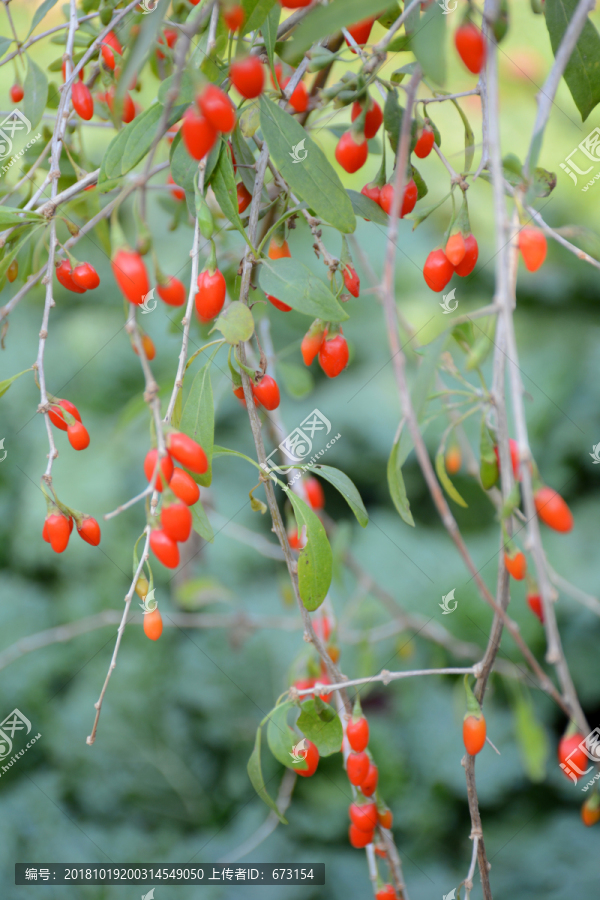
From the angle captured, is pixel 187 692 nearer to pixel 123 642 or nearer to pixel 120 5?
pixel 123 642

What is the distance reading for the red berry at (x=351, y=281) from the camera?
1.65 ft

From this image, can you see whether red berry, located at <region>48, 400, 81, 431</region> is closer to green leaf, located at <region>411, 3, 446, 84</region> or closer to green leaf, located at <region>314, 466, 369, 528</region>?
green leaf, located at <region>314, 466, 369, 528</region>

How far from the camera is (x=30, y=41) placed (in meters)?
0.60

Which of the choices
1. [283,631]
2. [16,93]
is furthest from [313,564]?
[283,631]

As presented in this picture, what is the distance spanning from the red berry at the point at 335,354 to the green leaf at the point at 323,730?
0.28m

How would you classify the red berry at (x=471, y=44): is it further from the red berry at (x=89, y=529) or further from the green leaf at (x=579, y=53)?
the red berry at (x=89, y=529)

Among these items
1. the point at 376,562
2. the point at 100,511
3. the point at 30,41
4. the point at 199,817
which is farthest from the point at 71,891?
the point at 30,41

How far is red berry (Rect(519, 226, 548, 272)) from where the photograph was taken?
432 mm

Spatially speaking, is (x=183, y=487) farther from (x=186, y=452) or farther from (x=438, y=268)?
(x=438, y=268)

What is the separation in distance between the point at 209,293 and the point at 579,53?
331 mm

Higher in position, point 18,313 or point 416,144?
point 416,144

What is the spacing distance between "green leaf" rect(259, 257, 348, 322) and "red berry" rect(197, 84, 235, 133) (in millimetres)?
116

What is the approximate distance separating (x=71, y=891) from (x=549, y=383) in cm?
155

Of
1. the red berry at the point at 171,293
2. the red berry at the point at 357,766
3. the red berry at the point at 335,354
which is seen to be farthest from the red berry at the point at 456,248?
the red berry at the point at 357,766
